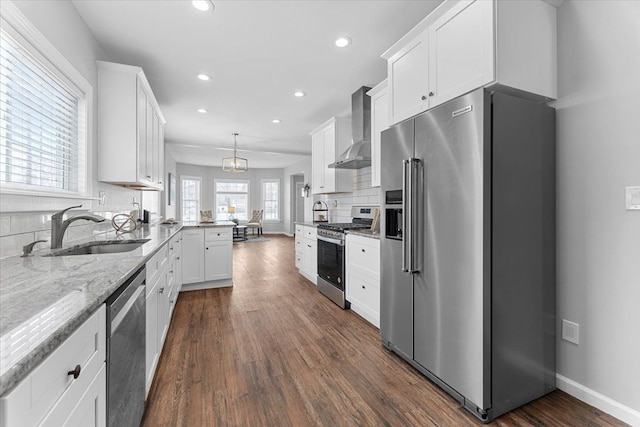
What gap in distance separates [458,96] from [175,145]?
686cm

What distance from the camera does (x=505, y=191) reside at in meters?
1.65

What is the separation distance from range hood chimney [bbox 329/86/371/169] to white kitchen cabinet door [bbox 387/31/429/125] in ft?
3.72

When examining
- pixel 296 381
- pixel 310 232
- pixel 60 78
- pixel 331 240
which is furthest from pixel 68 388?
pixel 310 232

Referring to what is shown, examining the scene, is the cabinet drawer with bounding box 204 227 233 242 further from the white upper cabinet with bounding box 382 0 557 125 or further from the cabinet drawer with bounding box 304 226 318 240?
the white upper cabinet with bounding box 382 0 557 125

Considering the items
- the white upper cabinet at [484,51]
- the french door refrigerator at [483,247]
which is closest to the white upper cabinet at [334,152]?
the white upper cabinet at [484,51]

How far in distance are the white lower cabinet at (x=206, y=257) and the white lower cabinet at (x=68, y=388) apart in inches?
121

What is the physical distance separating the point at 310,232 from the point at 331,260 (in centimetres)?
95

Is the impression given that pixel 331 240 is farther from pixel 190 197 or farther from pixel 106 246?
pixel 190 197

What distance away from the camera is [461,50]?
1759 mm

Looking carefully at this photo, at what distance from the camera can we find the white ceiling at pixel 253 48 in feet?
7.22

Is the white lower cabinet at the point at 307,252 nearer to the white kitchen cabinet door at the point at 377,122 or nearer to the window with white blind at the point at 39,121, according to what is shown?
the white kitchen cabinet door at the point at 377,122

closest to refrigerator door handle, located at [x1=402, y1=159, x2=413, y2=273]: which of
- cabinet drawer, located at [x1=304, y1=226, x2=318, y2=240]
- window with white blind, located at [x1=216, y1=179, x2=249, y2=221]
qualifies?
cabinet drawer, located at [x1=304, y1=226, x2=318, y2=240]

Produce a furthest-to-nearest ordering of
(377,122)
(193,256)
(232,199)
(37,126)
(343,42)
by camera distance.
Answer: (232,199)
(193,256)
(377,122)
(343,42)
(37,126)

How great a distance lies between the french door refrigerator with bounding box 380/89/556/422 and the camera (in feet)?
5.25
